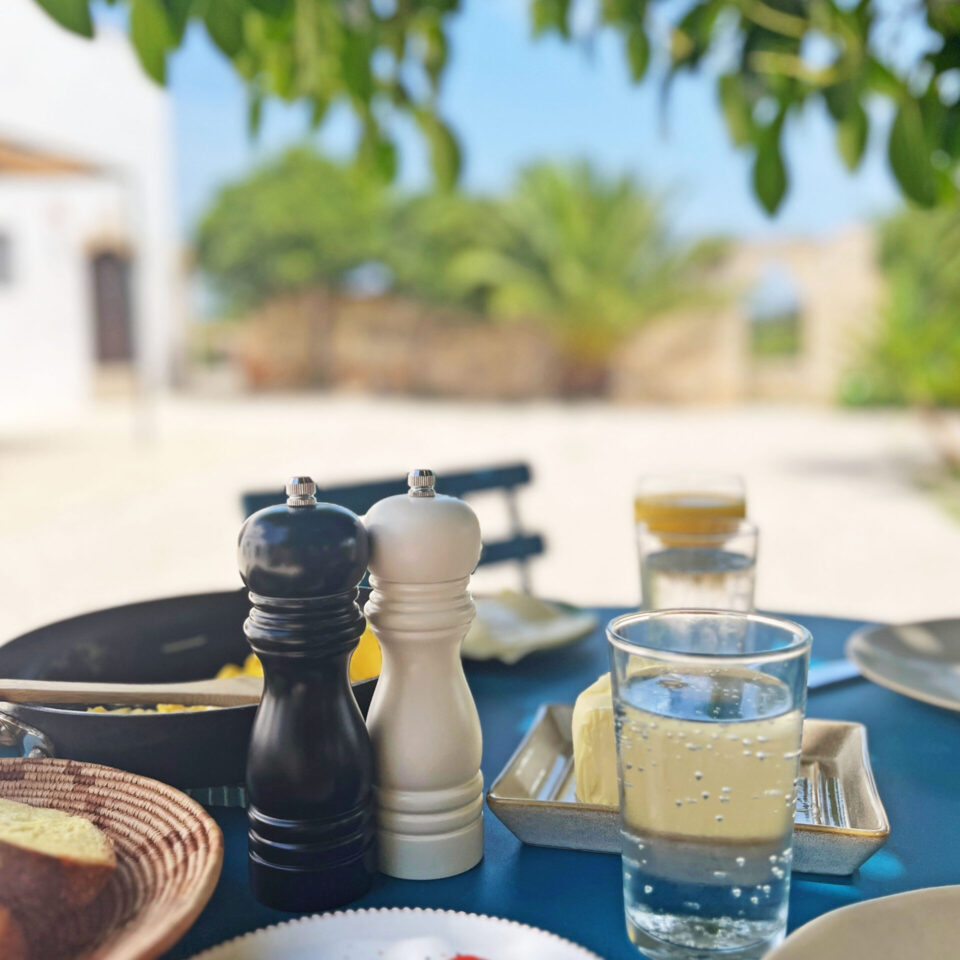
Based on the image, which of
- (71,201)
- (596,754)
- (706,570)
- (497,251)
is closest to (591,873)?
(596,754)

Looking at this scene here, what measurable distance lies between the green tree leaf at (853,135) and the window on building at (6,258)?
13.2 m

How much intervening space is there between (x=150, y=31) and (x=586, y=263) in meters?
16.2

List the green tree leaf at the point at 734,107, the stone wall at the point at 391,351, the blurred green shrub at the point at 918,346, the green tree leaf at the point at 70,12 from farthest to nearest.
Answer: the stone wall at the point at 391,351, the blurred green shrub at the point at 918,346, the green tree leaf at the point at 734,107, the green tree leaf at the point at 70,12

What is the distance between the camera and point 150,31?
107cm

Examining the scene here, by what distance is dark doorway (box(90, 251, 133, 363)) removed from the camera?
19.1 m

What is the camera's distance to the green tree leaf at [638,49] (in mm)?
1650

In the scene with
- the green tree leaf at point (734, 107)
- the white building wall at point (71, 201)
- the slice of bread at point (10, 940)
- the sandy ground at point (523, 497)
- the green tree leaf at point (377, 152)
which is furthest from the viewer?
the white building wall at point (71, 201)

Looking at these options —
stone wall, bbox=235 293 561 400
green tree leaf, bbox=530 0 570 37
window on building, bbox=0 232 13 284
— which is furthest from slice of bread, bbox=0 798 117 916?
stone wall, bbox=235 293 561 400

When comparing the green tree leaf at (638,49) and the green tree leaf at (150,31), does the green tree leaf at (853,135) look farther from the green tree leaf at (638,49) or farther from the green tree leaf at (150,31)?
the green tree leaf at (150,31)

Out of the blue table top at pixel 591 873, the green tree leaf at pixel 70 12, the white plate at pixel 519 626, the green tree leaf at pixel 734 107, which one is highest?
the green tree leaf at pixel 734 107

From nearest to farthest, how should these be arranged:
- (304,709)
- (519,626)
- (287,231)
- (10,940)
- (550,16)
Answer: (10,940), (304,709), (519,626), (550,16), (287,231)

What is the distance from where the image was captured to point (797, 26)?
139 centimetres

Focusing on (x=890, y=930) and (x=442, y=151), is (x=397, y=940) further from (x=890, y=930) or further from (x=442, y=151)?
(x=442, y=151)

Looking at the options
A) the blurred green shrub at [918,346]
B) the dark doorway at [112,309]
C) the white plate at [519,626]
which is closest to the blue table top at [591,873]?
the white plate at [519,626]
